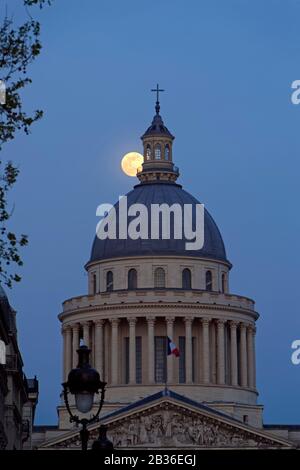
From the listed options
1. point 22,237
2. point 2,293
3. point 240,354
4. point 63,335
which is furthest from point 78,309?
point 22,237

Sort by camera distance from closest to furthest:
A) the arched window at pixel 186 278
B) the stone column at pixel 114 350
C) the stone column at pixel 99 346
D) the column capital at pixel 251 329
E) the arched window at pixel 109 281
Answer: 1. the stone column at pixel 114 350
2. the stone column at pixel 99 346
3. the arched window at pixel 109 281
4. the arched window at pixel 186 278
5. the column capital at pixel 251 329

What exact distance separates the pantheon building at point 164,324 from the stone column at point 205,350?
0.08 metres

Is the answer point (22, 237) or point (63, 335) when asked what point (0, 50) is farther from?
point (63, 335)

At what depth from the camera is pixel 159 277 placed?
14712 centimetres

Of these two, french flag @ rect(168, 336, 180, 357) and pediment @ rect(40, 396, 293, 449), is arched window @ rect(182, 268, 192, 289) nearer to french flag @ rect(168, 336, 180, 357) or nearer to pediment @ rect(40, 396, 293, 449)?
french flag @ rect(168, 336, 180, 357)

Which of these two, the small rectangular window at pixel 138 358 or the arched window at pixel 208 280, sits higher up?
the arched window at pixel 208 280

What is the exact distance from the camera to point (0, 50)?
29.8 m

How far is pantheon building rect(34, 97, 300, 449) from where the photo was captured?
5576 inches

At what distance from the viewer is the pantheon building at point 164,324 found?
14162cm

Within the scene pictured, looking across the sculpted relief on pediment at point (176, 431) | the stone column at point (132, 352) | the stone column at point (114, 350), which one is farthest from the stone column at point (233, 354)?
the sculpted relief on pediment at point (176, 431)

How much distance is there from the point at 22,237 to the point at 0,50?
3048mm

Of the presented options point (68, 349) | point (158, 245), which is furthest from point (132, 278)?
point (68, 349)

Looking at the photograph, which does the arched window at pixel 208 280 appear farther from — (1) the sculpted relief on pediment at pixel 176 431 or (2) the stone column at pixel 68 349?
(1) the sculpted relief on pediment at pixel 176 431

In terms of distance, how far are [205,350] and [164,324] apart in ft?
14.7
